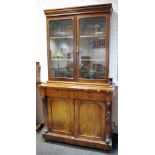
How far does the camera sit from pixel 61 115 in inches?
101

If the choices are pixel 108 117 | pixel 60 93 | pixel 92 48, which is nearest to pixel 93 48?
pixel 92 48

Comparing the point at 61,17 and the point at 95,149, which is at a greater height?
the point at 61,17

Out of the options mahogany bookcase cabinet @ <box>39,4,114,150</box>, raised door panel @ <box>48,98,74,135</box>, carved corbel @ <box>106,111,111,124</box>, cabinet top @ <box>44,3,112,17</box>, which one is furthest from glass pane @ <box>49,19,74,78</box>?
carved corbel @ <box>106,111,111,124</box>

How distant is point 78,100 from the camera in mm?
2426

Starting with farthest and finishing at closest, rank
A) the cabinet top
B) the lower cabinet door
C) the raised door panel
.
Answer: the raised door panel < the lower cabinet door < the cabinet top

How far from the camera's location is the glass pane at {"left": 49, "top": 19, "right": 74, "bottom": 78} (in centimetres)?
261

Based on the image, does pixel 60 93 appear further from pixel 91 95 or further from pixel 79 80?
pixel 91 95

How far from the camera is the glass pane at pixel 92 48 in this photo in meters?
2.45

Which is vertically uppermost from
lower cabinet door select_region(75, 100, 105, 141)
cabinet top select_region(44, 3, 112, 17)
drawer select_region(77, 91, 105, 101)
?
cabinet top select_region(44, 3, 112, 17)

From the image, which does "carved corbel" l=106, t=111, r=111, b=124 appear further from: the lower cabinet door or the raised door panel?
the raised door panel
